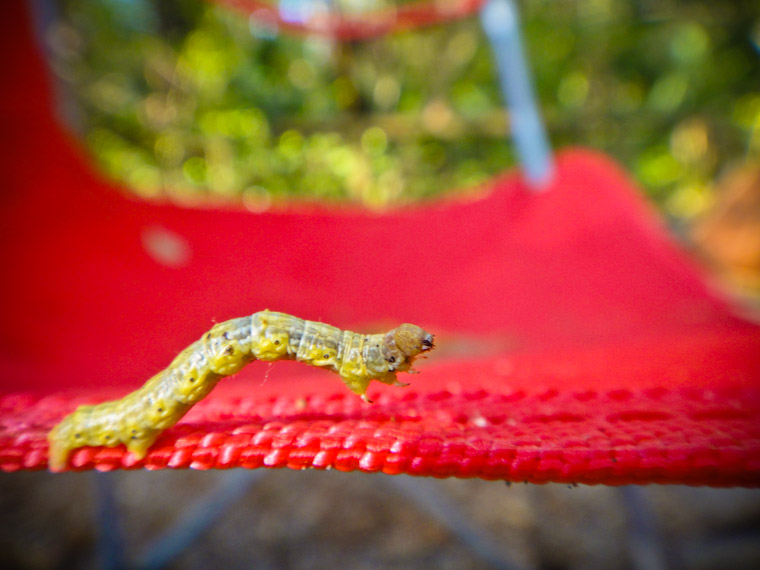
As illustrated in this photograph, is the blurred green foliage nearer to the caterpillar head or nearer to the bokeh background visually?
the bokeh background

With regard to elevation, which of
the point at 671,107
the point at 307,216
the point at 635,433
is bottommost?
the point at 635,433

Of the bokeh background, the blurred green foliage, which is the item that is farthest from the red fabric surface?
the blurred green foliage

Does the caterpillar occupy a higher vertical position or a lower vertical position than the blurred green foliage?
lower

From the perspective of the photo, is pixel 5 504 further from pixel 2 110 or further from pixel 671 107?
pixel 671 107

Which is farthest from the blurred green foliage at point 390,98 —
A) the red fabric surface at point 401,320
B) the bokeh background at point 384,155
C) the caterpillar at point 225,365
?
the caterpillar at point 225,365

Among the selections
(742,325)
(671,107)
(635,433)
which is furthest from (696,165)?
(635,433)
